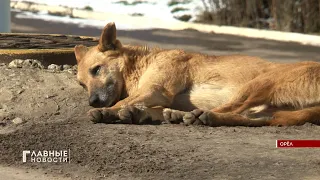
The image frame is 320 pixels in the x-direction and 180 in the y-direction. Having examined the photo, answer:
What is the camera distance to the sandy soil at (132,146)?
6.32m

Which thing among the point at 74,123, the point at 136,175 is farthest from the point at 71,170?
the point at 74,123

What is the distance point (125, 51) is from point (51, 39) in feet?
8.13

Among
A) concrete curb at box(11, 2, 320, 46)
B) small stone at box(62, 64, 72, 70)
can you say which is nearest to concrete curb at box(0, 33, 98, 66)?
small stone at box(62, 64, 72, 70)

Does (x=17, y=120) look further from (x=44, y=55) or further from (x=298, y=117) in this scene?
(x=298, y=117)

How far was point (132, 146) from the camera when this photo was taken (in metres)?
7.06

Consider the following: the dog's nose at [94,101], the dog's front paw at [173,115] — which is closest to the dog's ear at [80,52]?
the dog's nose at [94,101]

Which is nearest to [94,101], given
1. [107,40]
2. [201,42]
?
[107,40]

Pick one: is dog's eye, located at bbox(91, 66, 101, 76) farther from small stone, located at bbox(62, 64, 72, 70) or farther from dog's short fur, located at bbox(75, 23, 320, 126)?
small stone, located at bbox(62, 64, 72, 70)

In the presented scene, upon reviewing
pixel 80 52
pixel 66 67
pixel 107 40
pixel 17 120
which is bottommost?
pixel 17 120

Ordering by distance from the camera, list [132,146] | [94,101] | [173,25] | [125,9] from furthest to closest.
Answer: [125,9] → [173,25] → [94,101] → [132,146]

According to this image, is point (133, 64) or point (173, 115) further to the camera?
point (133, 64)

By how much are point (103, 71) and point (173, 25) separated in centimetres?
1144

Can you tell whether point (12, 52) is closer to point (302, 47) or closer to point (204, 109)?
point (204, 109)

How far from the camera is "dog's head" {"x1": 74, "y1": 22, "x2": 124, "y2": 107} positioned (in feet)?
28.0
